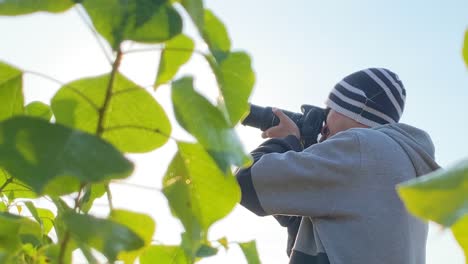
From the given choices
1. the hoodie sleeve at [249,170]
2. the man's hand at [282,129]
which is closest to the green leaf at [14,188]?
the hoodie sleeve at [249,170]

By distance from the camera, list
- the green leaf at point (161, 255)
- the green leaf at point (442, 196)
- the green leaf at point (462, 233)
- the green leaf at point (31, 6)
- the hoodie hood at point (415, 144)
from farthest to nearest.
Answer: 1. the hoodie hood at point (415, 144)
2. the green leaf at point (161, 255)
3. the green leaf at point (31, 6)
4. the green leaf at point (462, 233)
5. the green leaf at point (442, 196)

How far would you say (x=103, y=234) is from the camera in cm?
40

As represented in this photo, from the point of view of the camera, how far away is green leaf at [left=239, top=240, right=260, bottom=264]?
27.9 inches

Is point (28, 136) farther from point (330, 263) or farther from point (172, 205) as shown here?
point (330, 263)

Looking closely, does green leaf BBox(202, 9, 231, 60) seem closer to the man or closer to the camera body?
the man

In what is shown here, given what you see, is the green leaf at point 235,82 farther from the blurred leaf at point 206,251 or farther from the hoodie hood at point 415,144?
the hoodie hood at point 415,144

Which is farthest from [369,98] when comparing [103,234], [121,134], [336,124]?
[103,234]

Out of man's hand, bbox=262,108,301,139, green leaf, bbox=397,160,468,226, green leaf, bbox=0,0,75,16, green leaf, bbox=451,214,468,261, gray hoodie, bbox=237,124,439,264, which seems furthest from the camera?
man's hand, bbox=262,108,301,139

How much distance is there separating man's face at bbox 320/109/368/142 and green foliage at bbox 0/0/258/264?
1656 millimetres

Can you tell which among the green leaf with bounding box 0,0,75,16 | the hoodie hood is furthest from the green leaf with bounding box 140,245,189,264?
the hoodie hood

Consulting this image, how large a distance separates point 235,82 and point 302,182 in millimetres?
1305

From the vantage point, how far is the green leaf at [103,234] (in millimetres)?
400

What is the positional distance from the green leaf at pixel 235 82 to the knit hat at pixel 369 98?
1653mm

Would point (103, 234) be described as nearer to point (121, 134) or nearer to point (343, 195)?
point (121, 134)
